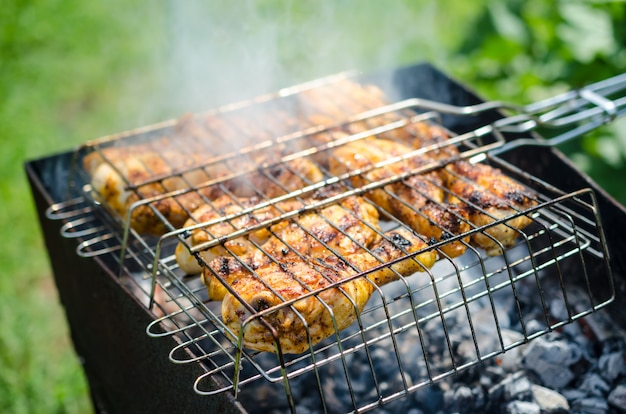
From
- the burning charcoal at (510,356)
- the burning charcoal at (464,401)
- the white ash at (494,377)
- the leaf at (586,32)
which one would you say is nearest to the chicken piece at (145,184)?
the white ash at (494,377)

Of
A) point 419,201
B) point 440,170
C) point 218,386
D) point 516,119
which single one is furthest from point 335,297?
point 516,119

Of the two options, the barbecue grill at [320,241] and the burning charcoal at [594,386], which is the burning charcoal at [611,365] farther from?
the barbecue grill at [320,241]

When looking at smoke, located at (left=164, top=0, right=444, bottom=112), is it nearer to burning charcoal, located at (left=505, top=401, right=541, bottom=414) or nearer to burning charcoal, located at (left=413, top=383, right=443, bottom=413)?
burning charcoal, located at (left=413, top=383, right=443, bottom=413)

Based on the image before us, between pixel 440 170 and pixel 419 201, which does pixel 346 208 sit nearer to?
pixel 419 201

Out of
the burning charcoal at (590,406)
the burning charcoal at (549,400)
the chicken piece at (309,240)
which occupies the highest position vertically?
the chicken piece at (309,240)

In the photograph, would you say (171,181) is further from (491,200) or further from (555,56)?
(555,56)

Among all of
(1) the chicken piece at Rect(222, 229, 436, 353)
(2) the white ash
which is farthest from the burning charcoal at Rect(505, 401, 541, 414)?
(1) the chicken piece at Rect(222, 229, 436, 353)
